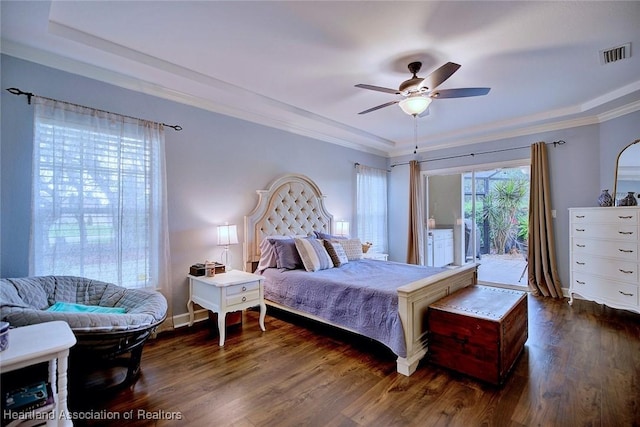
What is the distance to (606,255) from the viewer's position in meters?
3.55

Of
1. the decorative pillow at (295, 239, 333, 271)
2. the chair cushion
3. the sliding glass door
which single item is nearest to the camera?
the chair cushion

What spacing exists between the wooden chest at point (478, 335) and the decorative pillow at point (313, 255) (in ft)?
4.53

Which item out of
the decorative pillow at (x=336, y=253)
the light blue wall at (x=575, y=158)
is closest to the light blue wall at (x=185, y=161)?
the decorative pillow at (x=336, y=253)

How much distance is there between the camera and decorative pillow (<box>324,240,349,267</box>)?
374cm

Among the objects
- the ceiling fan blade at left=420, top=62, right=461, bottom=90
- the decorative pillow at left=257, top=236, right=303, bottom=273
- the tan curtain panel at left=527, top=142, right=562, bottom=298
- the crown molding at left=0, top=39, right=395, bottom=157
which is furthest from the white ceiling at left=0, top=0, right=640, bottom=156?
the decorative pillow at left=257, top=236, right=303, bottom=273

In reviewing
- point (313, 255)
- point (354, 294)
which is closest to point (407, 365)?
point (354, 294)

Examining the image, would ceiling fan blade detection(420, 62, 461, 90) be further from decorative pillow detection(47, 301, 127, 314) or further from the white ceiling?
decorative pillow detection(47, 301, 127, 314)

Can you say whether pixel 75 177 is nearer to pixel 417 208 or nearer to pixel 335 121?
pixel 335 121

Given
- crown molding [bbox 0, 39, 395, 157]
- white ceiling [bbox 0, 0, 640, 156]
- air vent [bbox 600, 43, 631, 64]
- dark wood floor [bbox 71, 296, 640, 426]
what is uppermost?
white ceiling [bbox 0, 0, 640, 156]

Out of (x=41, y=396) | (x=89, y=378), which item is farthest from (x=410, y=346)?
(x=89, y=378)

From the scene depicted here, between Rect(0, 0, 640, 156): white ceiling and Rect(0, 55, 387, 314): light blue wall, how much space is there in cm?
17

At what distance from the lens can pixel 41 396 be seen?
1.47m

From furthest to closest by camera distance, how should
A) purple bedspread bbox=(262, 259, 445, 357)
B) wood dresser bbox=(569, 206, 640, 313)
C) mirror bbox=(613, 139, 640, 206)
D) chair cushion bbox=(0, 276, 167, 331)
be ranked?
mirror bbox=(613, 139, 640, 206)
wood dresser bbox=(569, 206, 640, 313)
purple bedspread bbox=(262, 259, 445, 357)
chair cushion bbox=(0, 276, 167, 331)

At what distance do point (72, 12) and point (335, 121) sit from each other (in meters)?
3.11
